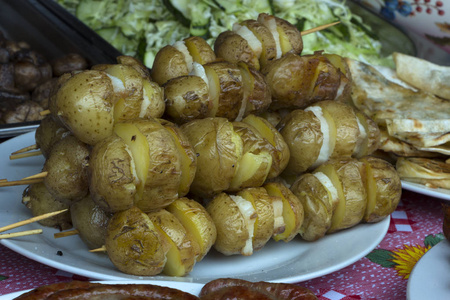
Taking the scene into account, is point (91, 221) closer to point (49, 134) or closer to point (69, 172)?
point (69, 172)

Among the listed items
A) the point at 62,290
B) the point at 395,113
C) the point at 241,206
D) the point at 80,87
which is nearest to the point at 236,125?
the point at 241,206

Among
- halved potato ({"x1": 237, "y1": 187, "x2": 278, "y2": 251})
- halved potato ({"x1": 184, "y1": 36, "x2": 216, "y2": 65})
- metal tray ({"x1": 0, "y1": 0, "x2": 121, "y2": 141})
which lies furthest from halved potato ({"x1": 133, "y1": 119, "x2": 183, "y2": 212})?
metal tray ({"x1": 0, "y1": 0, "x2": 121, "y2": 141})

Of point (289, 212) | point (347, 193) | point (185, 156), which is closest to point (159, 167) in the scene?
point (185, 156)

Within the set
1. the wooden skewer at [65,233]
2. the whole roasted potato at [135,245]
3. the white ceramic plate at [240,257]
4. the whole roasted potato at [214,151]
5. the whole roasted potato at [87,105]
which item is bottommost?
the white ceramic plate at [240,257]

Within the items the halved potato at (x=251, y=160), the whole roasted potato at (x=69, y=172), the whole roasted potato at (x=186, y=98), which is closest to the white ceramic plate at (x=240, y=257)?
the whole roasted potato at (x=69, y=172)

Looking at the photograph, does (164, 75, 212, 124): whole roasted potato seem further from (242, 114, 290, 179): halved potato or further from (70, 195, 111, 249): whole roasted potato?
(70, 195, 111, 249): whole roasted potato

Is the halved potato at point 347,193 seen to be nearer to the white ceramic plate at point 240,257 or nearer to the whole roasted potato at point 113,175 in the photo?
the white ceramic plate at point 240,257

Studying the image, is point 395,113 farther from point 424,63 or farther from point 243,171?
point 243,171
